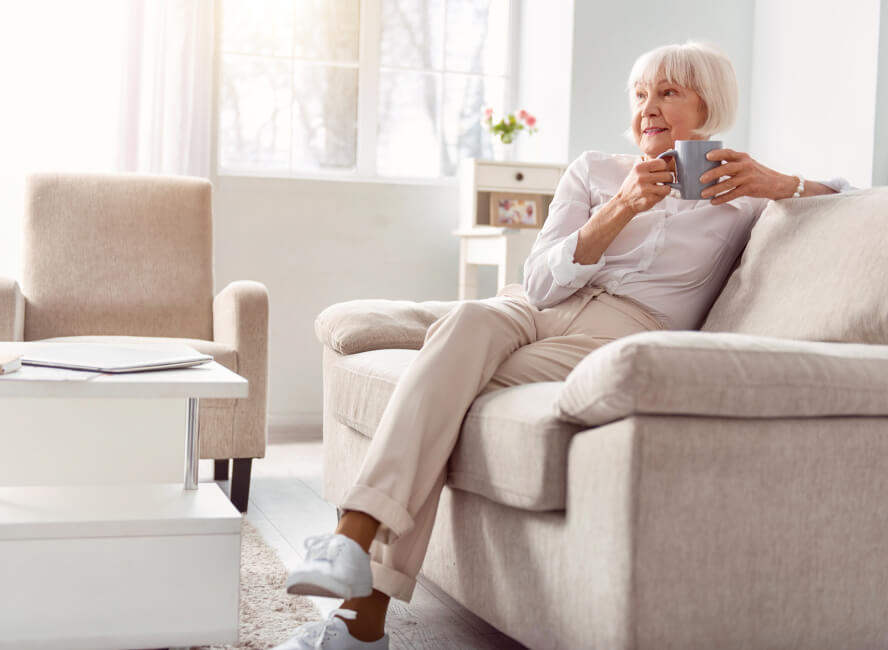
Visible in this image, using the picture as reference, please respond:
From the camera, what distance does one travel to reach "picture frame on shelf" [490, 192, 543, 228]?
13.6ft

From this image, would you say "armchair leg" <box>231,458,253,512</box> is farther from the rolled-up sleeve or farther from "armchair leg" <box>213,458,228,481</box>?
the rolled-up sleeve

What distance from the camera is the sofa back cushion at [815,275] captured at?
174cm

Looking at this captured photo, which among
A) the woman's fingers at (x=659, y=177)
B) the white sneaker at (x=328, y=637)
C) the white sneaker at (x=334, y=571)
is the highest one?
the woman's fingers at (x=659, y=177)

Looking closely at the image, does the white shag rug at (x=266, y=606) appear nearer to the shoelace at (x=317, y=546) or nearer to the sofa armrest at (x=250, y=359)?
the shoelace at (x=317, y=546)

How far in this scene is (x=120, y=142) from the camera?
3.96 meters

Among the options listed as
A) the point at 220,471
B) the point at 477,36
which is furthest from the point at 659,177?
the point at 477,36

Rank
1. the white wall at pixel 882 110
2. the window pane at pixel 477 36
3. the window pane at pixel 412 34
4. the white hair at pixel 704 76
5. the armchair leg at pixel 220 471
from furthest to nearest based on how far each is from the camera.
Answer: the window pane at pixel 477 36, the window pane at pixel 412 34, the white wall at pixel 882 110, the armchair leg at pixel 220 471, the white hair at pixel 704 76

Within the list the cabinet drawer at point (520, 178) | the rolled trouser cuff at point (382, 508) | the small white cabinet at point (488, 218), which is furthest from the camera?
the cabinet drawer at point (520, 178)

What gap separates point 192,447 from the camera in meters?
1.78

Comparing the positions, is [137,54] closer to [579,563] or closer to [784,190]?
[784,190]

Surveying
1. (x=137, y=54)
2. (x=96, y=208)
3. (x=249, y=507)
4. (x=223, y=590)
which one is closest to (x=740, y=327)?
(x=223, y=590)

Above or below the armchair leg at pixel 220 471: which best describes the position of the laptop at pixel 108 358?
above

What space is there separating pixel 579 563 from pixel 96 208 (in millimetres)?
2322

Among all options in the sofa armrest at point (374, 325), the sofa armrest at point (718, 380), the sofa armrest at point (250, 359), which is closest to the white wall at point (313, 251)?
the sofa armrest at point (250, 359)
